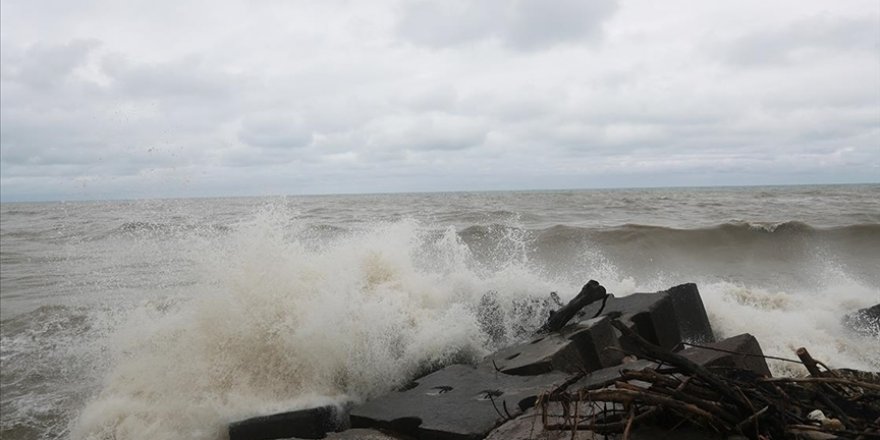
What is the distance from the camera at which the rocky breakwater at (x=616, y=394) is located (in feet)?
6.79

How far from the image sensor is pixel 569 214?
19.3 meters

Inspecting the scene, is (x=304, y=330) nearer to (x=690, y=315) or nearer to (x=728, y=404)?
(x=690, y=315)

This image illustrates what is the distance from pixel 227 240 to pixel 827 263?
32.9ft

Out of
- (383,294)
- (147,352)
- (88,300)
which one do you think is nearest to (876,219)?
(383,294)

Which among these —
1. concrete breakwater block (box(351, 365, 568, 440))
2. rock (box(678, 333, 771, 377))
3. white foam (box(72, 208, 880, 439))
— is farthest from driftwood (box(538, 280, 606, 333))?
rock (box(678, 333, 771, 377))

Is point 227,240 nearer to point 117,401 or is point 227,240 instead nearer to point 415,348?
point 117,401

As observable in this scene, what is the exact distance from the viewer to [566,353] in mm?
3998

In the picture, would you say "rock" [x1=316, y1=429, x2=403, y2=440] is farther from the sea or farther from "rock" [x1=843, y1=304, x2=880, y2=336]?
"rock" [x1=843, y1=304, x2=880, y2=336]

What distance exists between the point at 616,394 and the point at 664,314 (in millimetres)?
2895

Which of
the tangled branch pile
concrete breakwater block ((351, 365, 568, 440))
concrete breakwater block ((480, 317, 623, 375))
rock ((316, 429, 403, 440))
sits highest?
the tangled branch pile

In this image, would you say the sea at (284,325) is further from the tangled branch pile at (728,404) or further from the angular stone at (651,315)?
the tangled branch pile at (728,404)

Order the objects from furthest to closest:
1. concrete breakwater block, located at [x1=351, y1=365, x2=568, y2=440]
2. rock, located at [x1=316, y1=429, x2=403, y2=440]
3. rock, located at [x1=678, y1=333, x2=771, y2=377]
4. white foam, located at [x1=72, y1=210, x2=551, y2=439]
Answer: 1. white foam, located at [x1=72, y1=210, x2=551, y2=439]
2. rock, located at [x1=316, y1=429, x2=403, y2=440]
3. concrete breakwater block, located at [x1=351, y1=365, x2=568, y2=440]
4. rock, located at [x1=678, y1=333, x2=771, y2=377]

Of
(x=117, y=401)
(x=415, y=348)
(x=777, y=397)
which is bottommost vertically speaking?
(x=117, y=401)

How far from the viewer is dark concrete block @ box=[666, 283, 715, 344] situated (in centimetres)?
518
